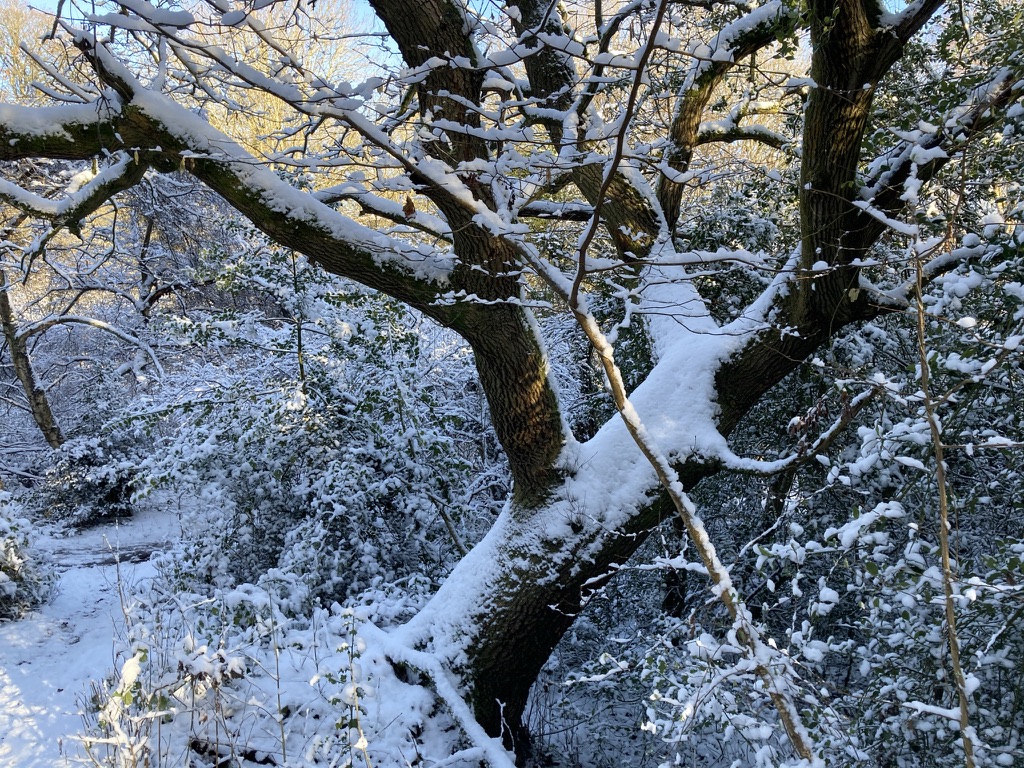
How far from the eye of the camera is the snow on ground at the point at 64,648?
3.07 metres

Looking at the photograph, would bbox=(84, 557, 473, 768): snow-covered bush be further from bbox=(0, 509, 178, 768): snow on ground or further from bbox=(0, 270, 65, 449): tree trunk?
bbox=(0, 270, 65, 449): tree trunk

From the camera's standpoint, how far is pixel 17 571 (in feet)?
17.5

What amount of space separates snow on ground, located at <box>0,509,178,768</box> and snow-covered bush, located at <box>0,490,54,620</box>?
14 centimetres

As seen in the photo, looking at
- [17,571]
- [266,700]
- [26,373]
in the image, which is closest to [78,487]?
[26,373]

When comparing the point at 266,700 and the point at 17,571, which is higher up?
the point at 17,571

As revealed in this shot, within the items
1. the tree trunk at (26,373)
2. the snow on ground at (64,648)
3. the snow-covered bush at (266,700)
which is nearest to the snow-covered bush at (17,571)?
the snow on ground at (64,648)

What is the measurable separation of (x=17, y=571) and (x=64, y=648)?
1.13 m

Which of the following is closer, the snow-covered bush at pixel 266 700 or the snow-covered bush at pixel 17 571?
the snow-covered bush at pixel 266 700

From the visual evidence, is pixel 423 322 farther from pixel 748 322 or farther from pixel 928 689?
pixel 928 689

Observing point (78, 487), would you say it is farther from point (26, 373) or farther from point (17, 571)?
point (17, 571)

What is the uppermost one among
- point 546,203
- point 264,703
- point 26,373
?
point 26,373

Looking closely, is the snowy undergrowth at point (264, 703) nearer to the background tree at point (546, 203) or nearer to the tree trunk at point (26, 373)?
the background tree at point (546, 203)

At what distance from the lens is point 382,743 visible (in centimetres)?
291

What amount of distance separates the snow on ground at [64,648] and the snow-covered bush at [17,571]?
0.46 ft
